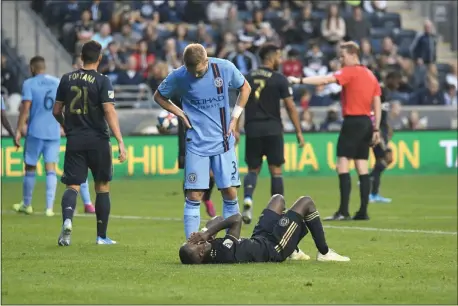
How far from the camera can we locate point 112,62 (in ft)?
104

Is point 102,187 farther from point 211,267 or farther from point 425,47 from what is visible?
point 425,47

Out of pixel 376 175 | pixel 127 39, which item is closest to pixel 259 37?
pixel 127 39

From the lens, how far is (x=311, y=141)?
30891mm

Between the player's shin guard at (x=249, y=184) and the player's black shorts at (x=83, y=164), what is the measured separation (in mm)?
4198

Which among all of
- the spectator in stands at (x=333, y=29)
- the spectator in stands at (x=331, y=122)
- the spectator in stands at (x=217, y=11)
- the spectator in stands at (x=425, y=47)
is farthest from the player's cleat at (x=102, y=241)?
the spectator in stands at (x=425, y=47)

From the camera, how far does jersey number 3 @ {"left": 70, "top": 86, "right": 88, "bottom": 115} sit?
14305 mm

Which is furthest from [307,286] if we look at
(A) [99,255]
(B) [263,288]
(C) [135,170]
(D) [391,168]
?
(D) [391,168]

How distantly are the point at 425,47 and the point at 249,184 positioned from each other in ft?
64.1

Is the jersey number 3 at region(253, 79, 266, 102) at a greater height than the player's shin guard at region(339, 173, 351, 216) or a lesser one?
greater

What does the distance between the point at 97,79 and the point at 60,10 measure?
2010 cm

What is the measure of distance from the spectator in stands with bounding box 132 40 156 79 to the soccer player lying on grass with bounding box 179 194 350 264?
20.7 m

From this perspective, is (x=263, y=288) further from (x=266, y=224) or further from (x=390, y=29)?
(x=390, y=29)

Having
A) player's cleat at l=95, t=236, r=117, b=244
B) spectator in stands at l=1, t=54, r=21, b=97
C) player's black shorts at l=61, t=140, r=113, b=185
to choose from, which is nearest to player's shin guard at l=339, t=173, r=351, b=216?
player's cleat at l=95, t=236, r=117, b=244

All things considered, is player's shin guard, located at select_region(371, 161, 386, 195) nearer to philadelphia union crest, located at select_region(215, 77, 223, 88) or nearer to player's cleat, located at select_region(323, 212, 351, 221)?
player's cleat, located at select_region(323, 212, 351, 221)
